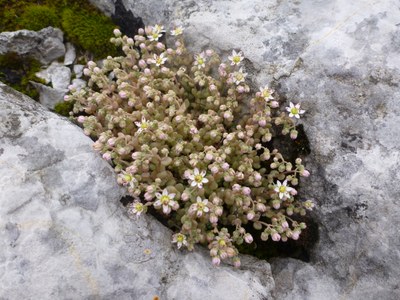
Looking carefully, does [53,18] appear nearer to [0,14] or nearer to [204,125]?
[0,14]

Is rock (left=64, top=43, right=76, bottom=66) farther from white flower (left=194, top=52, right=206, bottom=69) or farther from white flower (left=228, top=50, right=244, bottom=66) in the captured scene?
white flower (left=228, top=50, right=244, bottom=66)

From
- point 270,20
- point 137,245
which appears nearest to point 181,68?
point 270,20

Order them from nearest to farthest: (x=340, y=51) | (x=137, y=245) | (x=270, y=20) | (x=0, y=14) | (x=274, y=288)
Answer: (x=137, y=245) < (x=274, y=288) < (x=340, y=51) < (x=270, y=20) < (x=0, y=14)

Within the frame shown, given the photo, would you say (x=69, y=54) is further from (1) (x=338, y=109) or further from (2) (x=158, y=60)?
(1) (x=338, y=109)

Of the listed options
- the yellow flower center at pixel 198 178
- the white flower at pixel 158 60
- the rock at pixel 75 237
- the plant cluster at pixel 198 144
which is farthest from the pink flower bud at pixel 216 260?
the white flower at pixel 158 60

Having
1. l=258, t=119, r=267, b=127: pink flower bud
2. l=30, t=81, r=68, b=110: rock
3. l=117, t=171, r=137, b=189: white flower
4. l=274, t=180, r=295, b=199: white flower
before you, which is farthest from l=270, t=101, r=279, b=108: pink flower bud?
l=30, t=81, r=68, b=110: rock

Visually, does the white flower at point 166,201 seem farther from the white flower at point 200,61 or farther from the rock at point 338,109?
the white flower at point 200,61

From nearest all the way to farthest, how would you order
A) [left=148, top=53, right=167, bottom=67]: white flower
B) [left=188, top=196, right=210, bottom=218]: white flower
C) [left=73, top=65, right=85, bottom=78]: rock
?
[left=188, top=196, right=210, bottom=218]: white flower < [left=148, top=53, right=167, bottom=67]: white flower < [left=73, top=65, right=85, bottom=78]: rock
